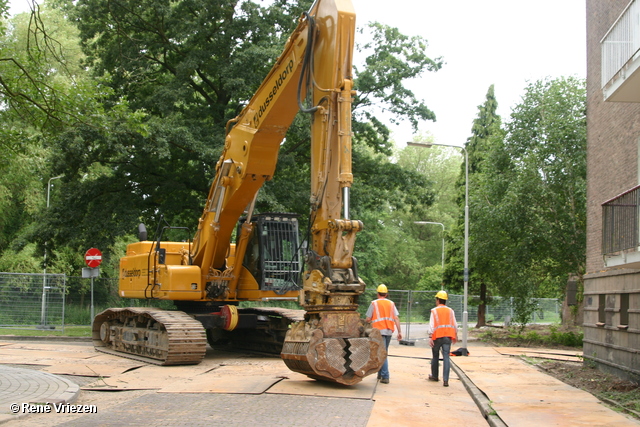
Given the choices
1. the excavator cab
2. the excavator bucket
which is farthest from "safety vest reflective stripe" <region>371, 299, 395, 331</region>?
the excavator cab

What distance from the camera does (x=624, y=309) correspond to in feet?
48.3

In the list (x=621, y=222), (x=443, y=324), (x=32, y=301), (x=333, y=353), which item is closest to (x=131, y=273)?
(x=32, y=301)

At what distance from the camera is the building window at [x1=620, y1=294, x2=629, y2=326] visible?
1460cm

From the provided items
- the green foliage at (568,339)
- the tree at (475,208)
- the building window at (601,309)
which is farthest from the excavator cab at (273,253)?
the green foliage at (568,339)

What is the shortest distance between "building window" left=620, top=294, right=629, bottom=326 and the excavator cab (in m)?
7.04

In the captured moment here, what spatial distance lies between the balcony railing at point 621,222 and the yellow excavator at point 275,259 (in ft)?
17.7

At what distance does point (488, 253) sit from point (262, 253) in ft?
41.0

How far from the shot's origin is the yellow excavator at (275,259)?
10.8m

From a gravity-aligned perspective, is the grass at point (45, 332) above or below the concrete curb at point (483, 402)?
below

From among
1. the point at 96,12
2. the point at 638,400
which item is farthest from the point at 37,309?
the point at 638,400

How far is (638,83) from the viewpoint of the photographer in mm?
13031

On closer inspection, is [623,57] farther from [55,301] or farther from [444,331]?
[55,301]

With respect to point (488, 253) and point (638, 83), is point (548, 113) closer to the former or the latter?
point (488, 253)

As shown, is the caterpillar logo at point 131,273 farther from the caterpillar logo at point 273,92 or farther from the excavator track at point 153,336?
the caterpillar logo at point 273,92
